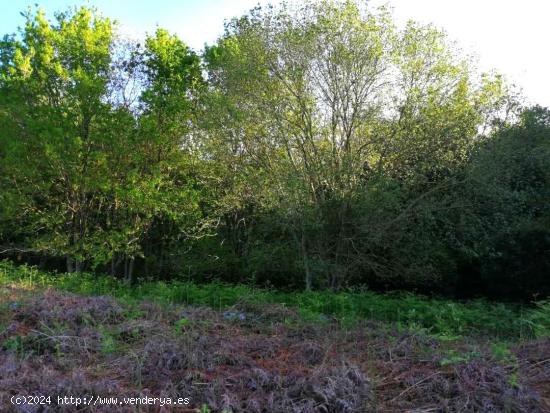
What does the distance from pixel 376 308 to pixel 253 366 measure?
5116 mm

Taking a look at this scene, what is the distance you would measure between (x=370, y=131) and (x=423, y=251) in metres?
2.99

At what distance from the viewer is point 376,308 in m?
9.05

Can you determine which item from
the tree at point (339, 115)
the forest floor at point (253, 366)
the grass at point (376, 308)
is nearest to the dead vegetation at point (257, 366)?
the forest floor at point (253, 366)

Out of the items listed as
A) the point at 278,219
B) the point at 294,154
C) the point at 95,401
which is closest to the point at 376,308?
the point at 278,219

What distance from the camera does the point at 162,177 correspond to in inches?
610

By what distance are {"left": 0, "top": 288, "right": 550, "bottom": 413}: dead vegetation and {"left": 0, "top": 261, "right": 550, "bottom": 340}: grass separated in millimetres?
1405

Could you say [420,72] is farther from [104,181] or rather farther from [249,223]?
[104,181]

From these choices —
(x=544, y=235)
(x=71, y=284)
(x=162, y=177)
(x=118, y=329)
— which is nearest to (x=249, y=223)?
(x=162, y=177)

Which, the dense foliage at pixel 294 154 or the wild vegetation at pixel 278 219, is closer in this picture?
the wild vegetation at pixel 278 219

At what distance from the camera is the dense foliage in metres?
11.7

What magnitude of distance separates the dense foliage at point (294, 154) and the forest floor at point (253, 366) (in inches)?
243

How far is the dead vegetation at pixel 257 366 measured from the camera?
364 cm

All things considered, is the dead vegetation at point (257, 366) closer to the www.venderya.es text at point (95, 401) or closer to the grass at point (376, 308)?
the www.venderya.es text at point (95, 401)

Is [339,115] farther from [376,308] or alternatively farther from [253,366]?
[253,366]
